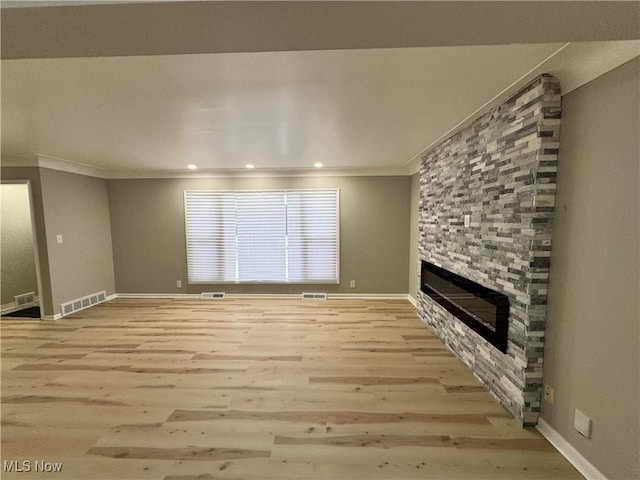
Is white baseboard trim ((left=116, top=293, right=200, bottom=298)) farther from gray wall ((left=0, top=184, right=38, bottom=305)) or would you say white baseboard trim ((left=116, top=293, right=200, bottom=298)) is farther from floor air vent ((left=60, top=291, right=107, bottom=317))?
gray wall ((left=0, top=184, right=38, bottom=305))

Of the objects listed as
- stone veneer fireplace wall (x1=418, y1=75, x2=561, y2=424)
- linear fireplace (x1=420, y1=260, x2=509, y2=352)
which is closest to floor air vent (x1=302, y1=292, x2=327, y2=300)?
linear fireplace (x1=420, y1=260, x2=509, y2=352)

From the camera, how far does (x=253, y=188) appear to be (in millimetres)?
5070

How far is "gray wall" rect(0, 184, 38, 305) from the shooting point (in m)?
4.55

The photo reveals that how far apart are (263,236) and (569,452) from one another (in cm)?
460

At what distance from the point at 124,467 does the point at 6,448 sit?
3.02ft

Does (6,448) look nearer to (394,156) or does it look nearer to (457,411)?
(457,411)

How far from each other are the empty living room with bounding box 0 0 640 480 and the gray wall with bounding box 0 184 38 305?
3.71 feet

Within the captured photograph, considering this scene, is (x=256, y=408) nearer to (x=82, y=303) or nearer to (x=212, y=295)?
(x=212, y=295)

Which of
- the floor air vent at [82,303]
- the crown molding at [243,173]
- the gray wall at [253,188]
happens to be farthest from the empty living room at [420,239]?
the gray wall at [253,188]

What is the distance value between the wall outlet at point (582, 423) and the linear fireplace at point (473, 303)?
513mm

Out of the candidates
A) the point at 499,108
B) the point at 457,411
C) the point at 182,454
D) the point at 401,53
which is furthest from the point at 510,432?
the point at 401,53

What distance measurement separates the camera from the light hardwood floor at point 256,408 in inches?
64.9

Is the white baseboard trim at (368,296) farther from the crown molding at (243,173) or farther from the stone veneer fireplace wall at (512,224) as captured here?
the crown molding at (243,173)

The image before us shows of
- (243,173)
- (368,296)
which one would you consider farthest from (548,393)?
(243,173)
